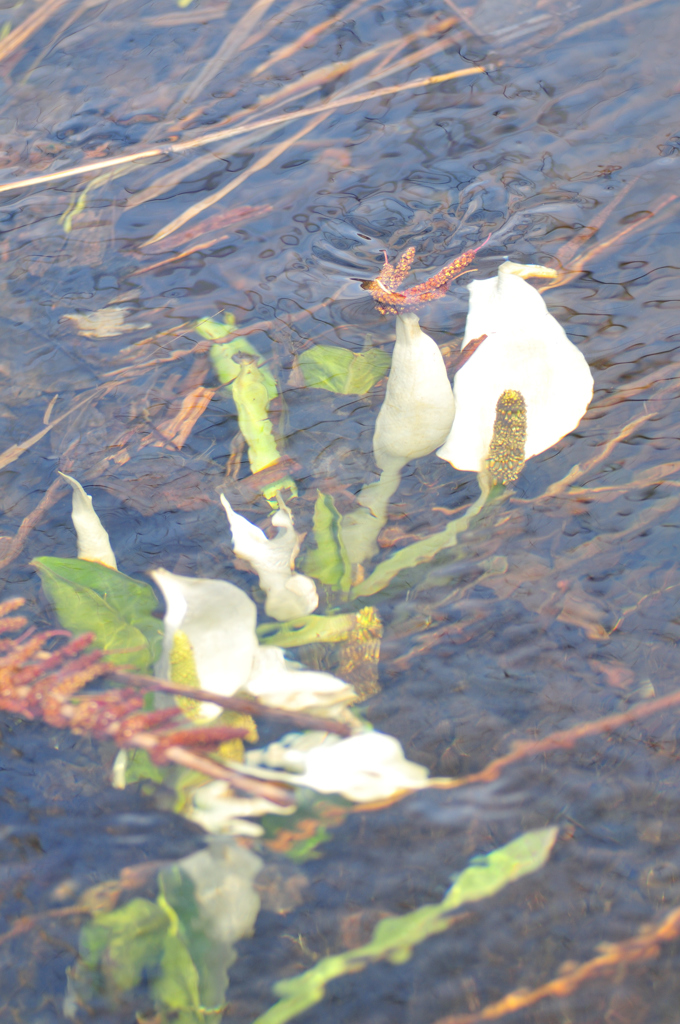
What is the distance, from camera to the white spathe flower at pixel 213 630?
50 centimetres

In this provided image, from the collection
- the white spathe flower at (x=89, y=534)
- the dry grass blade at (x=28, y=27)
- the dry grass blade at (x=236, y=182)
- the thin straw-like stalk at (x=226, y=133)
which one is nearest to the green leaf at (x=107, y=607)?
the white spathe flower at (x=89, y=534)

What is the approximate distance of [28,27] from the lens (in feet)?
3.19

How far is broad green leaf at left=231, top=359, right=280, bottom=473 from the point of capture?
27.0 inches

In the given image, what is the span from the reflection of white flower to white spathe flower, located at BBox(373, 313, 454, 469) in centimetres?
25

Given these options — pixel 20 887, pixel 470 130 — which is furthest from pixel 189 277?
pixel 20 887

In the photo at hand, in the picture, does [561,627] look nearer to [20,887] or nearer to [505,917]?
[505,917]

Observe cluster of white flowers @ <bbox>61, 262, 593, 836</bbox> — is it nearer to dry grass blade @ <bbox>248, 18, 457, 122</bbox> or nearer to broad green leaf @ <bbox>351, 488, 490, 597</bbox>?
broad green leaf @ <bbox>351, 488, 490, 597</bbox>

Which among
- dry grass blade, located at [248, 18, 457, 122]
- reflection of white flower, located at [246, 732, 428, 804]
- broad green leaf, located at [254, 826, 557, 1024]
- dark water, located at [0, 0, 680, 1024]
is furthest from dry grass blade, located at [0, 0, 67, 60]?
broad green leaf, located at [254, 826, 557, 1024]

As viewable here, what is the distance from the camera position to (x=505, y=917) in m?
0.50

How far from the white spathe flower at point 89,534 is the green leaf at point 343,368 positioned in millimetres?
237

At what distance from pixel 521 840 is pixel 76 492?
45 cm

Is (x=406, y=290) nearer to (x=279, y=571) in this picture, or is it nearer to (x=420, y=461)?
(x=420, y=461)

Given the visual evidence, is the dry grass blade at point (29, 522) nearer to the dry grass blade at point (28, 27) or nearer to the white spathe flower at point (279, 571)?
the white spathe flower at point (279, 571)

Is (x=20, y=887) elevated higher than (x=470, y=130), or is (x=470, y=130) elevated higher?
(x=470, y=130)
